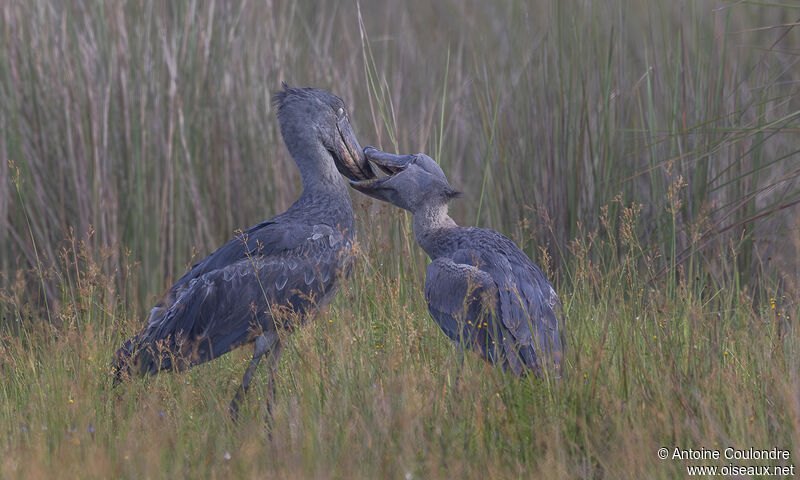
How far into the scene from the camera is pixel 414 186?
4.42 meters

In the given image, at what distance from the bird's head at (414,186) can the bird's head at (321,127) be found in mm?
256

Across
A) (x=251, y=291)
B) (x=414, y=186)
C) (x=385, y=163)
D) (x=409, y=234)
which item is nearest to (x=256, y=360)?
(x=251, y=291)

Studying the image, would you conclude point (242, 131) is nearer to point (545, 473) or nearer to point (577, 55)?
point (577, 55)

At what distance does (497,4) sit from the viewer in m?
9.94

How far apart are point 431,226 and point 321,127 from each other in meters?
0.80

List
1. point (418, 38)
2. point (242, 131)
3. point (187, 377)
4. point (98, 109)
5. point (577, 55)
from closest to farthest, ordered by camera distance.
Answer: point (187, 377), point (577, 55), point (98, 109), point (242, 131), point (418, 38)

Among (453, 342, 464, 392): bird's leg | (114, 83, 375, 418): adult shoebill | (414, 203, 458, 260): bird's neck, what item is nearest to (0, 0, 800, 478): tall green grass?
(453, 342, 464, 392): bird's leg

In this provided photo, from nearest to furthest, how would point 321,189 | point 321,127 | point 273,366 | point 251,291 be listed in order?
1. point 273,366
2. point 251,291
3. point 321,189
4. point 321,127

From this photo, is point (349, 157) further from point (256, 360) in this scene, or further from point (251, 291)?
point (256, 360)

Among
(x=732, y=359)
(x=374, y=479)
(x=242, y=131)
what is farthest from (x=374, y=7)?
(x=374, y=479)

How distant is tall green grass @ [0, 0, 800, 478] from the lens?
3.00m

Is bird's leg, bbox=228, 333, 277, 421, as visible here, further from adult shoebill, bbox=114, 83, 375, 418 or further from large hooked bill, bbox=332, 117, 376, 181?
large hooked bill, bbox=332, 117, 376, 181

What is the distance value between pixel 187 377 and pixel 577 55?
278cm

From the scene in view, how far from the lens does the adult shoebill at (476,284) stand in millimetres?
3545
